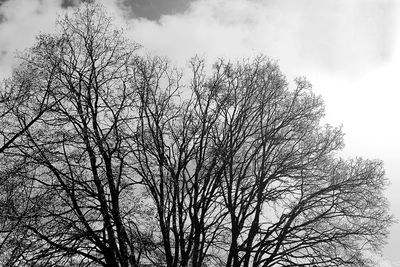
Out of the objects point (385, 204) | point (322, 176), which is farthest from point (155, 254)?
point (385, 204)

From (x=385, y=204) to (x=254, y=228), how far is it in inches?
214

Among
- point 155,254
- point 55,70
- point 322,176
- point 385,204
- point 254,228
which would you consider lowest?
point 155,254

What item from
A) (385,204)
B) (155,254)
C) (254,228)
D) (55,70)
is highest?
(55,70)

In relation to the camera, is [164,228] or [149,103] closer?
[164,228]

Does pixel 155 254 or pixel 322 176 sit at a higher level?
pixel 322 176

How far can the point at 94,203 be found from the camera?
1275 centimetres

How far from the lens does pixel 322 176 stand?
48.1 feet

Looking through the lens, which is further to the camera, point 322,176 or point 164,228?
point 322,176

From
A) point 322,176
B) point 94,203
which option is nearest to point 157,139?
point 94,203

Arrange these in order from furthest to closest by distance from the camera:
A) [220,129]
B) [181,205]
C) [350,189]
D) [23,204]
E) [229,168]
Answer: [220,129], [229,168], [350,189], [181,205], [23,204]

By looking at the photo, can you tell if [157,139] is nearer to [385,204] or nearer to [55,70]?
[55,70]

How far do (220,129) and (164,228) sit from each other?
5663 mm

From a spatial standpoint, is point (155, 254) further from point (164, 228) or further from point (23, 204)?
point (23, 204)

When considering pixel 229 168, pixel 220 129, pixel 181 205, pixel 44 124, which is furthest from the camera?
pixel 220 129
